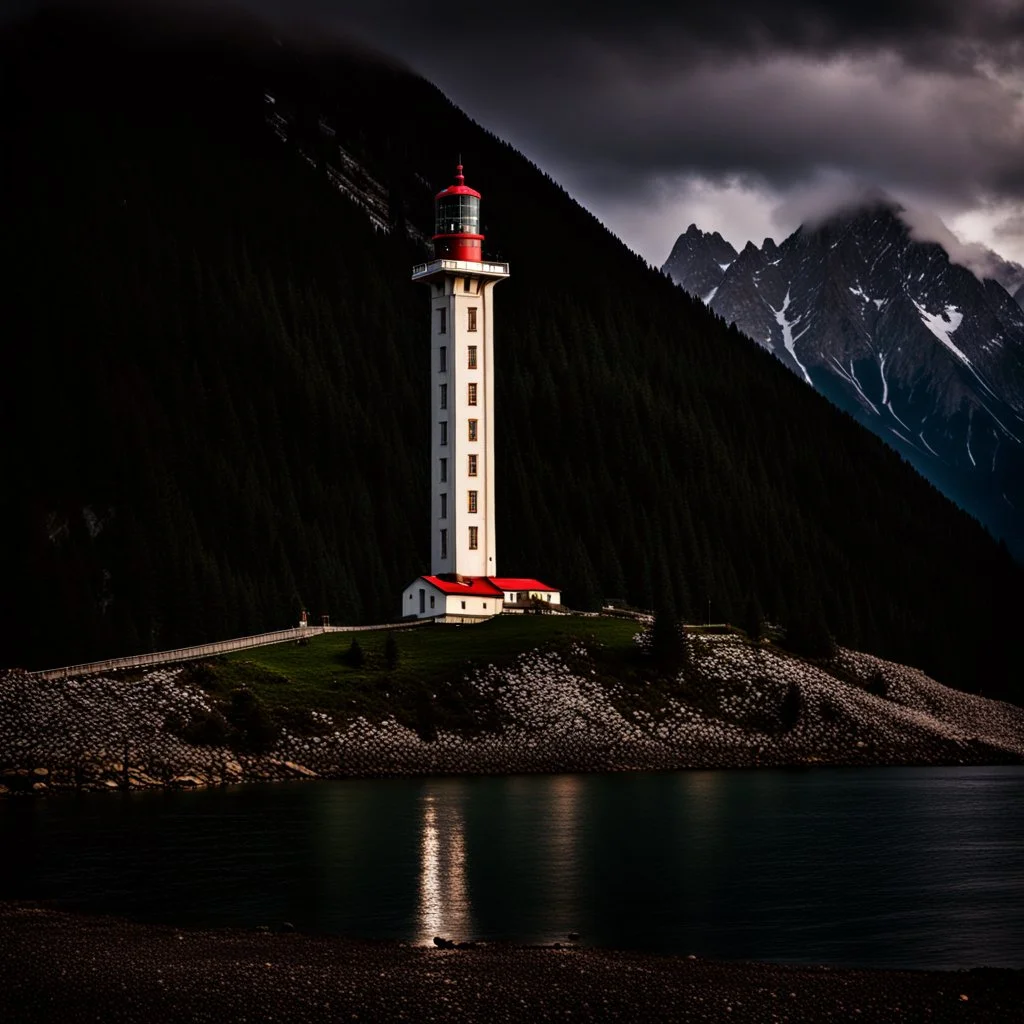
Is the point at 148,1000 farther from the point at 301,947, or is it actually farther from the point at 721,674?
the point at 721,674

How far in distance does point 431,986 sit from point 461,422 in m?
77.7

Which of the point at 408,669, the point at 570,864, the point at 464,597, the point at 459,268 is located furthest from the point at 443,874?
the point at 459,268

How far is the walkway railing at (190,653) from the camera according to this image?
290 feet

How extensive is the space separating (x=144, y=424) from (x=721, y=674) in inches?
3049

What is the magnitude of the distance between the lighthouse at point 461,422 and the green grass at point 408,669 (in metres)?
4.54

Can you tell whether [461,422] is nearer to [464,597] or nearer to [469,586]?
[469,586]

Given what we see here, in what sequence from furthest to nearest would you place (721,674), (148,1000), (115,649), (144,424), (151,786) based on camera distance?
(144,424) → (115,649) → (721,674) → (151,786) → (148,1000)

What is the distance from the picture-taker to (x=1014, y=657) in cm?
16775

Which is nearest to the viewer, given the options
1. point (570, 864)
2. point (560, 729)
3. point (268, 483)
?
point (570, 864)

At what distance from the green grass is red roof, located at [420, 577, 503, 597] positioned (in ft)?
8.07

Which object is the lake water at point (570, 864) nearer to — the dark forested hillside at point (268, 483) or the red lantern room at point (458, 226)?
the red lantern room at point (458, 226)

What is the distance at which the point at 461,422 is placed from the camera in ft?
360

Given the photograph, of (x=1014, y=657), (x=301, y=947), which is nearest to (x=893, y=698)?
(x=1014, y=657)

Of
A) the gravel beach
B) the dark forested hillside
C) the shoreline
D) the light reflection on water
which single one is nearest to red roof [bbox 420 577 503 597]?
the shoreline
